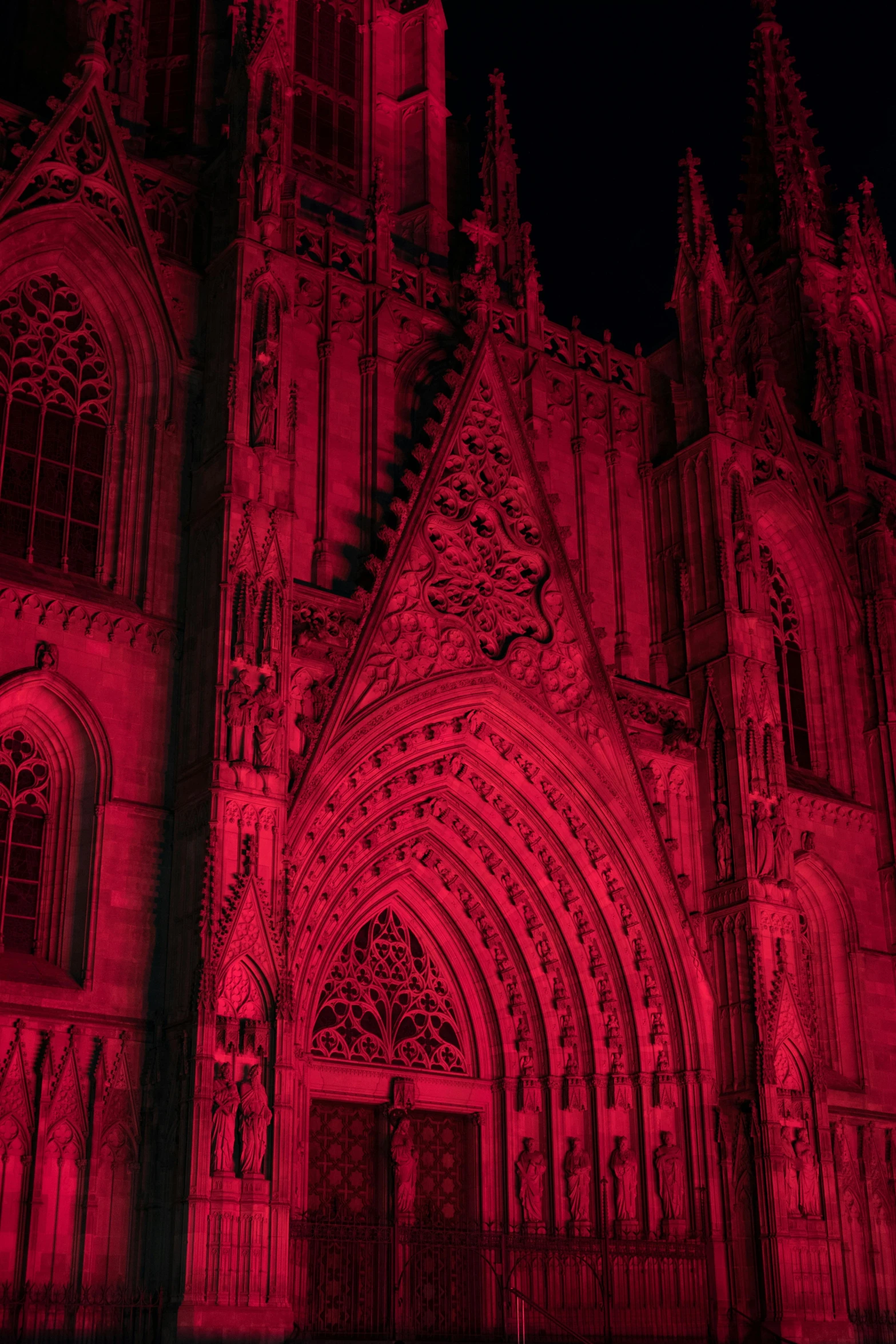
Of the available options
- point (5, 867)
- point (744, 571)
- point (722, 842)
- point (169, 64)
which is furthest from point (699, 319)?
point (5, 867)

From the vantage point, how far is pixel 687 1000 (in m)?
21.8

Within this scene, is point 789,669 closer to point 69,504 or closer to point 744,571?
point 744,571

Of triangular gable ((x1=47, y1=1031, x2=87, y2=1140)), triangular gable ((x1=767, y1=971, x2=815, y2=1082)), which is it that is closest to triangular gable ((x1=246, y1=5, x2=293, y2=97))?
triangular gable ((x1=47, y1=1031, x2=87, y2=1140))

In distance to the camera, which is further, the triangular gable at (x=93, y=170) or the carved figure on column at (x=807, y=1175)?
the triangular gable at (x=93, y=170)

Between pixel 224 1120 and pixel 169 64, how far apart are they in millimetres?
18395

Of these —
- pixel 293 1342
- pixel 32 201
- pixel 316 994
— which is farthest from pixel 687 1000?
pixel 32 201

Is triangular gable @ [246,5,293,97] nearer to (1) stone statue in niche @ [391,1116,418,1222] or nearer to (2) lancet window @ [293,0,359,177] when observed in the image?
(2) lancet window @ [293,0,359,177]

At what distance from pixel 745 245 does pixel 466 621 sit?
1385cm

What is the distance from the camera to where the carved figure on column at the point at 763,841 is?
73.2 feet

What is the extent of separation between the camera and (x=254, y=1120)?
17.1 meters

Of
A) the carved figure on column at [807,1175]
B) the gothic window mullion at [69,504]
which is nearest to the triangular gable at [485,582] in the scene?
the gothic window mullion at [69,504]

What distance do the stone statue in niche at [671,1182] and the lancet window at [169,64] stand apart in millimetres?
17628

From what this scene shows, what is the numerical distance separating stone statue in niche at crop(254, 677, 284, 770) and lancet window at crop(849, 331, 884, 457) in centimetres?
1492

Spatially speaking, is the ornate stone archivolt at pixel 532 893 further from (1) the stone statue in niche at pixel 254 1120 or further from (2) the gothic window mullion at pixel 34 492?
(2) the gothic window mullion at pixel 34 492
